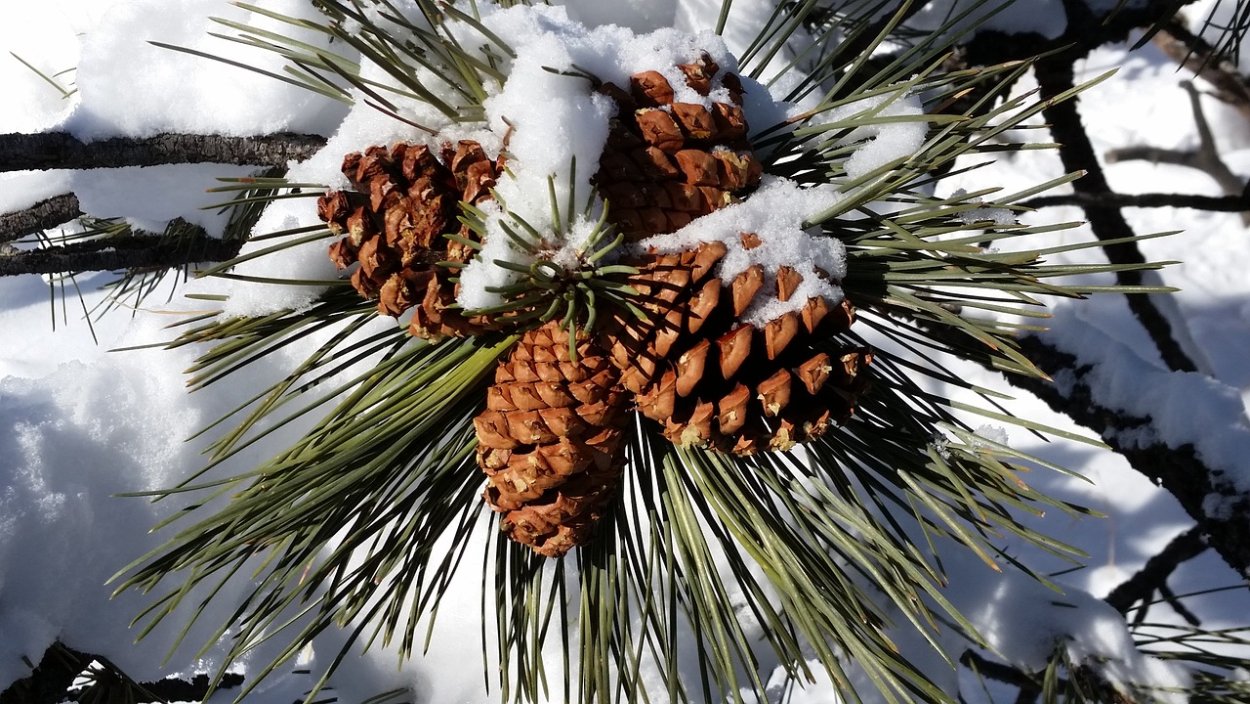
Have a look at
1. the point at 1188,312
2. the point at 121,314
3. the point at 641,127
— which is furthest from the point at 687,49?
the point at 1188,312

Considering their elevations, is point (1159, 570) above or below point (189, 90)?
below

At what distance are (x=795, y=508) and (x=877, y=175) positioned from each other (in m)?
0.18

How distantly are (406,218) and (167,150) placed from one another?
0.18 metres

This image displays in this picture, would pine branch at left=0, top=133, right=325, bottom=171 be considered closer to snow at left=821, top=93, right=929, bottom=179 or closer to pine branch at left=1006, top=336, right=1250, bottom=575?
snow at left=821, top=93, right=929, bottom=179

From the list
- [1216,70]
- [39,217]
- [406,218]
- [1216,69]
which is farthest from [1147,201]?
[39,217]

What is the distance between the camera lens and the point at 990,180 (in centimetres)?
280

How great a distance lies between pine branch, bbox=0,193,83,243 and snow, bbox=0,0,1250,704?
1 centimetres

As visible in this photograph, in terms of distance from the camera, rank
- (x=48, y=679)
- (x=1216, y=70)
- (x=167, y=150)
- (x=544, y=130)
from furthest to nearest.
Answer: (x=1216, y=70) < (x=48, y=679) < (x=167, y=150) < (x=544, y=130)

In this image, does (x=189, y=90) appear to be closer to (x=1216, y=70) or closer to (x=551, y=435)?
(x=551, y=435)

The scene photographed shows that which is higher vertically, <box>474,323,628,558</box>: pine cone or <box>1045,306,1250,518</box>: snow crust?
<box>1045,306,1250,518</box>: snow crust

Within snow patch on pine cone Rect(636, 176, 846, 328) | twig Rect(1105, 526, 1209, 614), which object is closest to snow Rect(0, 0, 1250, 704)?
snow patch on pine cone Rect(636, 176, 846, 328)

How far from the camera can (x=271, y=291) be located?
44cm

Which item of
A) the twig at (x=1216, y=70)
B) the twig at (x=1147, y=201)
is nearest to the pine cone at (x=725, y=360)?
the twig at (x=1216, y=70)

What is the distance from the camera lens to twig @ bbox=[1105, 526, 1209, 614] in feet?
3.95
